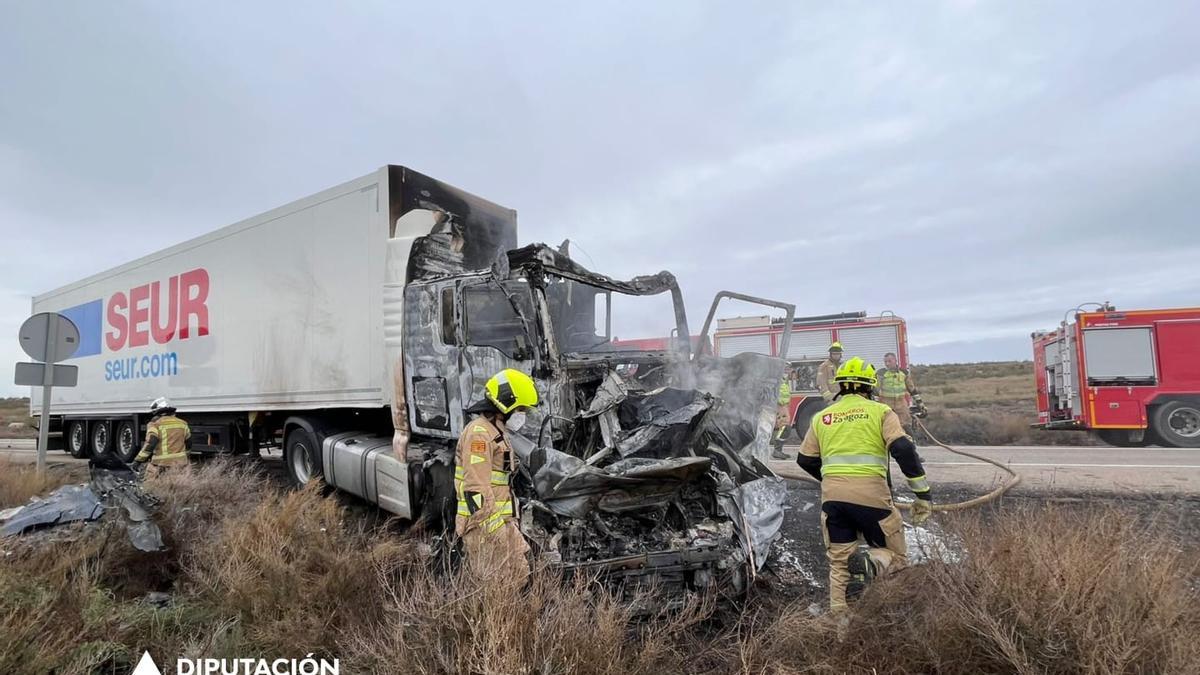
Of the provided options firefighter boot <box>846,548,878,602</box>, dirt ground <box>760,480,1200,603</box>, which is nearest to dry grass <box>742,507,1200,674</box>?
dirt ground <box>760,480,1200,603</box>

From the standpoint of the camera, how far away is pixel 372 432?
6609 mm

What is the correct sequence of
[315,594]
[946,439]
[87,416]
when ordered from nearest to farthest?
1. [315,594]
2. [87,416]
3. [946,439]

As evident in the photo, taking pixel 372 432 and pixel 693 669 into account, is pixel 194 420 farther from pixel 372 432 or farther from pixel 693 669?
pixel 693 669

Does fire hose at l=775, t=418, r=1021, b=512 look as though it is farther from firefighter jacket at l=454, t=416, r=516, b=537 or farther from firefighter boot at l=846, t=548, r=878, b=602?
firefighter jacket at l=454, t=416, r=516, b=537

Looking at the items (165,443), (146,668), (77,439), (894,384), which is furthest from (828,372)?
(77,439)

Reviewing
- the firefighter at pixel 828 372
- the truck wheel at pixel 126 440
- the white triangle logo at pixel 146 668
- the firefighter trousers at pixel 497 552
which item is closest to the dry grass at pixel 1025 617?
the firefighter trousers at pixel 497 552

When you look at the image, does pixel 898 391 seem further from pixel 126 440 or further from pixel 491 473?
pixel 126 440

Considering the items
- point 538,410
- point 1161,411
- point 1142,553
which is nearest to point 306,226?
point 538,410

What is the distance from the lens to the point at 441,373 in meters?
5.29

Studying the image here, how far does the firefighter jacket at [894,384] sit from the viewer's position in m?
8.89

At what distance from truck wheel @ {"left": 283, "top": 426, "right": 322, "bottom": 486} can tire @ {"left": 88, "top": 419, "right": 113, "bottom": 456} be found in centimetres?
500

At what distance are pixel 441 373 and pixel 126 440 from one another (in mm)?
7763

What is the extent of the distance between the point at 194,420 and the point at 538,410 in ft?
21.2

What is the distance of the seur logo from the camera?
7.97 m
